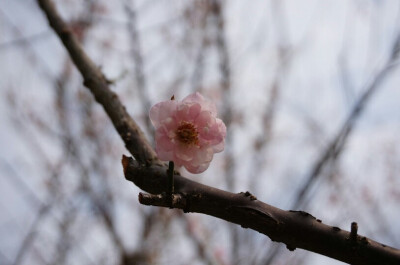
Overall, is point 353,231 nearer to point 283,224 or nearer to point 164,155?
point 283,224

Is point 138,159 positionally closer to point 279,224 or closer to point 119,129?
point 119,129

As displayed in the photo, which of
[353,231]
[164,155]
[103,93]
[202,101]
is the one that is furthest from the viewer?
[103,93]

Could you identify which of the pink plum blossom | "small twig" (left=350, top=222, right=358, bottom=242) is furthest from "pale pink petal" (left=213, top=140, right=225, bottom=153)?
"small twig" (left=350, top=222, right=358, bottom=242)

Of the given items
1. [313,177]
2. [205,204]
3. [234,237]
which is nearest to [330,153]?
[313,177]

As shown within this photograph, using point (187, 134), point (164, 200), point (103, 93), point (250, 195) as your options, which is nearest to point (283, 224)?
point (250, 195)

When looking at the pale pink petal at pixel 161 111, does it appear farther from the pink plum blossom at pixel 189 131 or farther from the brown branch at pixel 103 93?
the brown branch at pixel 103 93

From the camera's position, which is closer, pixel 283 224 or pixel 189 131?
pixel 283 224

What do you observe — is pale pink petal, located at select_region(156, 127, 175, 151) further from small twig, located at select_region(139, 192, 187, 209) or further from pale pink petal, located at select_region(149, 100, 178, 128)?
small twig, located at select_region(139, 192, 187, 209)
